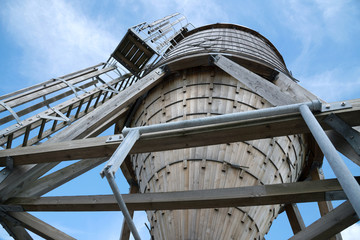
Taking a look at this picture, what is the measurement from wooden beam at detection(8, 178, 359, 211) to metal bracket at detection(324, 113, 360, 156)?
66 cm

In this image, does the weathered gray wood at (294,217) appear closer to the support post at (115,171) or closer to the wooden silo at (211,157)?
the wooden silo at (211,157)

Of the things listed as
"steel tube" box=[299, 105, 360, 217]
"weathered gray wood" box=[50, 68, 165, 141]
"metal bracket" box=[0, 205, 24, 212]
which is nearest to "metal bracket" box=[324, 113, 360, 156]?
"steel tube" box=[299, 105, 360, 217]

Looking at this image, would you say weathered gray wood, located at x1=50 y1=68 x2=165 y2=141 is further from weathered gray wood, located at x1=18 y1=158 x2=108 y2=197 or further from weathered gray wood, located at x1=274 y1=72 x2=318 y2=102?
weathered gray wood, located at x1=274 y1=72 x2=318 y2=102

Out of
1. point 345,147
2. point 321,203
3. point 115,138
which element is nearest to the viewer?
point 345,147

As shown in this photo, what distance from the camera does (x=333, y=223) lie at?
4129 millimetres

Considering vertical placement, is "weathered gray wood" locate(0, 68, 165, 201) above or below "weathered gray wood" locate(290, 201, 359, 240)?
above

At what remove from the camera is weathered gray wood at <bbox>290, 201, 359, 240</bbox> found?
4039 millimetres

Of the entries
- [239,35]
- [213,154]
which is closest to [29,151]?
[213,154]

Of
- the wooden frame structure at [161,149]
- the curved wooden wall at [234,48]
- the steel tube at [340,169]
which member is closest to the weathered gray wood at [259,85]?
the wooden frame structure at [161,149]

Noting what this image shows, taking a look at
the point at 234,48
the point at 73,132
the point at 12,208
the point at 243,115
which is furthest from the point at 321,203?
the point at 12,208

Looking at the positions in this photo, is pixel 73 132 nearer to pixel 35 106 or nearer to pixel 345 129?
pixel 35 106

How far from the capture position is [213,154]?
18.6 ft

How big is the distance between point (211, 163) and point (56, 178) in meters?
2.85

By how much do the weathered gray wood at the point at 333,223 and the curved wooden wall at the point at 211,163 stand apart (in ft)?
3.79
